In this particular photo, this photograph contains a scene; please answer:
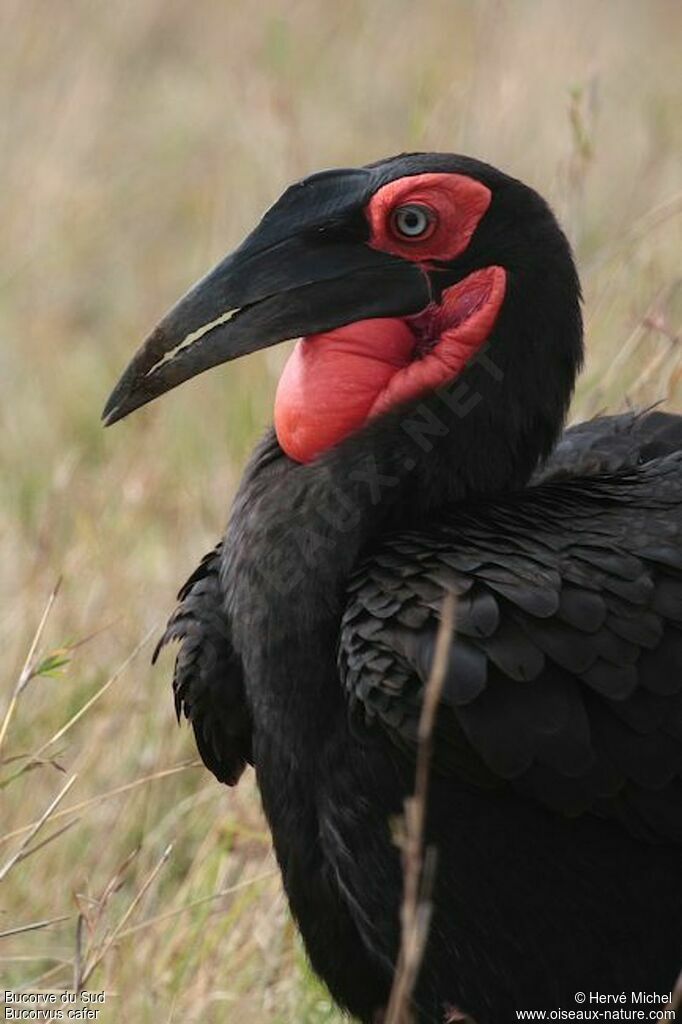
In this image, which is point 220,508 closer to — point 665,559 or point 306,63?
point 665,559

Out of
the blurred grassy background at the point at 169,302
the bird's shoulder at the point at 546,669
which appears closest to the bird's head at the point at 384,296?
the bird's shoulder at the point at 546,669

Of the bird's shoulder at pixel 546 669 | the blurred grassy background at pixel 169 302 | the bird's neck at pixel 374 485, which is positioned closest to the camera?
the bird's shoulder at pixel 546 669

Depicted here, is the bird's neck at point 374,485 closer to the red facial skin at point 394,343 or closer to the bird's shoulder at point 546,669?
the red facial skin at point 394,343

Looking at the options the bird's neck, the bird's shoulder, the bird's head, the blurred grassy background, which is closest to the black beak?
the bird's head

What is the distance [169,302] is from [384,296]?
3.87 m

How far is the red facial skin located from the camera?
3.48 metres

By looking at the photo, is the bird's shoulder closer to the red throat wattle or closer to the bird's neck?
the bird's neck

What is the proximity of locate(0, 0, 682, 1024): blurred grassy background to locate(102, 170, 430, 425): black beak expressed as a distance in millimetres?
617

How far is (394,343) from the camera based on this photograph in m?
3.54

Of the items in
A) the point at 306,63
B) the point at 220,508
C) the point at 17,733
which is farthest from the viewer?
the point at 306,63

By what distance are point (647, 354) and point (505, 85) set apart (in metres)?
2.58

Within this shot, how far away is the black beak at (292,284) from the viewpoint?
3.47 meters

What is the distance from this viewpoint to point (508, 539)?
10.8ft

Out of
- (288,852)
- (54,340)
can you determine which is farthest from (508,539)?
(54,340)
